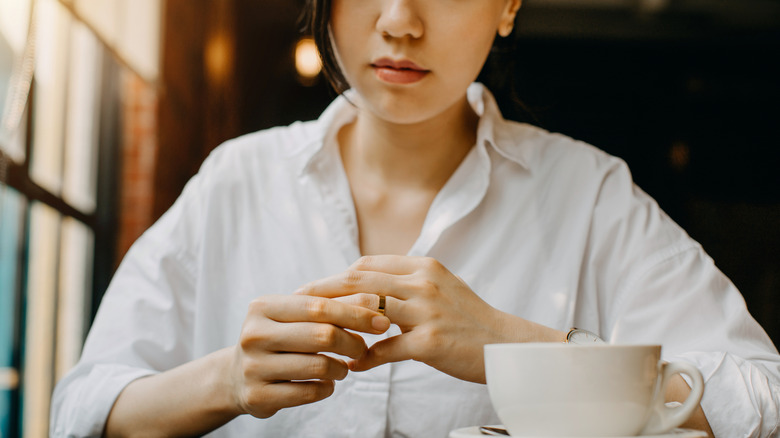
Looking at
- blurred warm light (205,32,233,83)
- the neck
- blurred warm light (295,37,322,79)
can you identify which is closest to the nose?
the neck

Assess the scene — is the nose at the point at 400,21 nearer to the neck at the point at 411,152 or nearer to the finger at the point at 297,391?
the neck at the point at 411,152

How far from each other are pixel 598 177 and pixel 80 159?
9.32 feet

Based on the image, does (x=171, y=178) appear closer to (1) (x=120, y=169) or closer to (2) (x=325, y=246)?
(1) (x=120, y=169)

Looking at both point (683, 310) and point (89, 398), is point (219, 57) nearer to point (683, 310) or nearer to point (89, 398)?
point (89, 398)

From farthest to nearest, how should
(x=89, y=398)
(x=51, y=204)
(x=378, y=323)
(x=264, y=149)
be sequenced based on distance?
1. (x=51, y=204)
2. (x=264, y=149)
3. (x=89, y=398)
4. (x=378, y=323)

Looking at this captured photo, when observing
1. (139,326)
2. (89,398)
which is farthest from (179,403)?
(139,326)

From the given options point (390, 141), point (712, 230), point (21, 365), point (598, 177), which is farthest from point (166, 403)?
point (712, 230)

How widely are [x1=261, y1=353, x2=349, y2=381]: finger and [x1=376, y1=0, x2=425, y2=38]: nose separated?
0.45 m

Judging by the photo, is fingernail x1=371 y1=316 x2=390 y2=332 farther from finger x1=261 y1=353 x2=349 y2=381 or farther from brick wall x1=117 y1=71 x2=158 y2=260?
brick wall x1=117 y1=71 x2=158 y2=260

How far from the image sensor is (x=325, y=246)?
1.19 m

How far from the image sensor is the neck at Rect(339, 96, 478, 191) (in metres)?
1.24

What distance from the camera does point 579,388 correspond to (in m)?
0.51

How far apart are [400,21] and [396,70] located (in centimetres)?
6

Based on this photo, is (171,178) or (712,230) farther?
(712,230)
